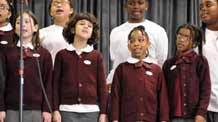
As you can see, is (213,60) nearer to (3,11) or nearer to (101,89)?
(101,89)

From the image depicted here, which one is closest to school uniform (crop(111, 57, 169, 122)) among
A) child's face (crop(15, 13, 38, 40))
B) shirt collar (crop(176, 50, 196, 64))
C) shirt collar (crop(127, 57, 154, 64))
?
shirt collar (crop(127, 57, 154, 64))

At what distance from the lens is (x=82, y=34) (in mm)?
3027

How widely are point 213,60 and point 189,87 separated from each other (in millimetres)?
267

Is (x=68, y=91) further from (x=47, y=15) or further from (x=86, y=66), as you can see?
(x=47, y=15)

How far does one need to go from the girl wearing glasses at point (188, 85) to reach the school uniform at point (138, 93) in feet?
0.22

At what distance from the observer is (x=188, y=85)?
9.87 ft

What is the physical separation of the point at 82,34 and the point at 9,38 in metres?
0.51

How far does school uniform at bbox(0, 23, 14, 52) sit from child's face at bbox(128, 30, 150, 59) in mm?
756

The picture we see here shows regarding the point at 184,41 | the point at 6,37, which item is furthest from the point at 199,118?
the point at 6,37

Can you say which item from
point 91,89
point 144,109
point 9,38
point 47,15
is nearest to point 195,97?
point 144,109

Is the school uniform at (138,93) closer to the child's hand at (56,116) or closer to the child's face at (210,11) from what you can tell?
the child's hand at (56,116)

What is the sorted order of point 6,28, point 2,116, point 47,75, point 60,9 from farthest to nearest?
1. point 60,9
2. point 6,28
3. point 47,75
4. point 2,116

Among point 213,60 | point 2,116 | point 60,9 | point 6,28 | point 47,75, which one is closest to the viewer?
point 2,116

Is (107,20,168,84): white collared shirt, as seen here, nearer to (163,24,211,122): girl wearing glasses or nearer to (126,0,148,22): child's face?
(126,0,148,22): child's face
